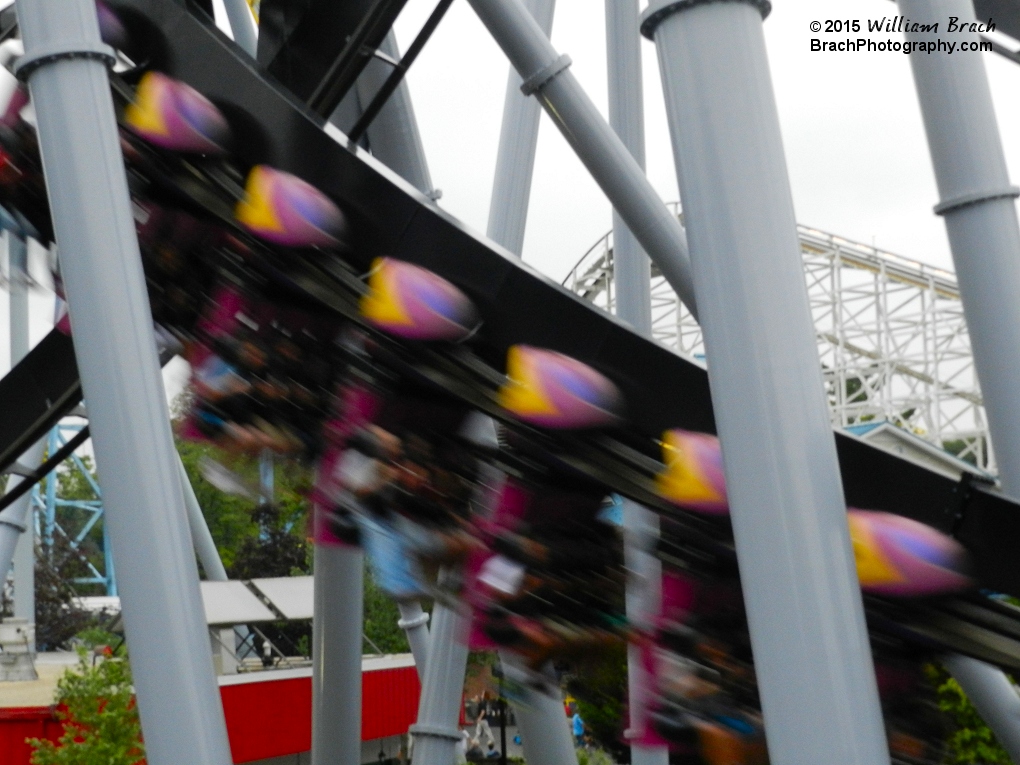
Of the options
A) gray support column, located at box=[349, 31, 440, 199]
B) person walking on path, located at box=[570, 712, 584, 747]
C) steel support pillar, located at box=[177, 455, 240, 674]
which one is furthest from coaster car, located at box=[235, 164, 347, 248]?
person walking on path, located at box=[570, 712, 584, 747]

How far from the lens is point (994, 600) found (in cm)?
213

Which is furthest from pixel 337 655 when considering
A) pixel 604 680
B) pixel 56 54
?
pixel 56 54

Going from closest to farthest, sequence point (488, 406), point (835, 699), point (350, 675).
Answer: point (835, 699), point (488, 406), point (350, 675)

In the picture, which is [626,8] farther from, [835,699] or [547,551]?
[835,699]

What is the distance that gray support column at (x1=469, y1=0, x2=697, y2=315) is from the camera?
425 centimetres

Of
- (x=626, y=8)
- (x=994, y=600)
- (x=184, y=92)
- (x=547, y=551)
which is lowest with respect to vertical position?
(x=994, y=600)

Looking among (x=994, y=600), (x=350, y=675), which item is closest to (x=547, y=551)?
(x=994, y=600)

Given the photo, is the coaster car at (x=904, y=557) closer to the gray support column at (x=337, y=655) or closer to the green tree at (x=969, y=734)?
the gray support column at (x=337, y=655)

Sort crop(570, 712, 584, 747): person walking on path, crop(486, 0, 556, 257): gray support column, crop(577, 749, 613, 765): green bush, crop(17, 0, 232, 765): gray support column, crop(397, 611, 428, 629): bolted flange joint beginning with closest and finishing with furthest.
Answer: crop(17, 0, 232, 765): gray support column < crop(486, 0, 556, 257): gray support column < crop(397, 611, 428, 629): bolted flange joint < crop(577, 749, 613, 765): green bush < crop(570, 712, 584, 747): person walking on path

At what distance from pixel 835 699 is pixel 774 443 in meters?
0.31

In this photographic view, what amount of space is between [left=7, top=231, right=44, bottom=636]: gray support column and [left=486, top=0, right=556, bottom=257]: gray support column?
226 cm

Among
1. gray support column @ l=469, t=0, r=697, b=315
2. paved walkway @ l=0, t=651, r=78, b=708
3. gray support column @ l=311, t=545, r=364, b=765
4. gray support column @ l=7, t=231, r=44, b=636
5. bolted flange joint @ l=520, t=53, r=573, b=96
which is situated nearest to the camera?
gray support column @ l=7, t=231, r=44, b=636

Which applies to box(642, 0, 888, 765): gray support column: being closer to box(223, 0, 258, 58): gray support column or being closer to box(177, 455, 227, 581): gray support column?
box(223, 0, 258, 58): gray support column

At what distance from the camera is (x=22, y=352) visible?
36.0 feet
